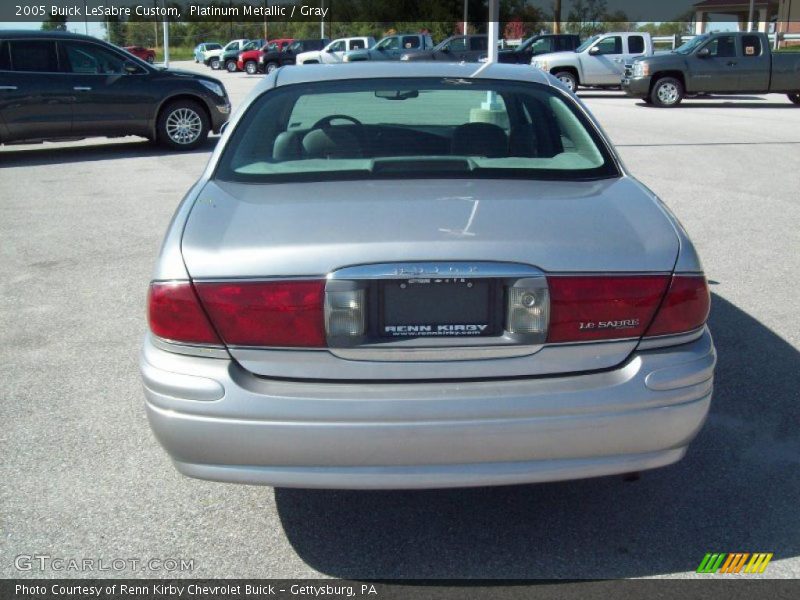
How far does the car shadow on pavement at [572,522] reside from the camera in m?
3.17

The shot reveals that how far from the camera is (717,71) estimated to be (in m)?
22.7

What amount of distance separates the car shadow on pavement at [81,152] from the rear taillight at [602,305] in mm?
12043

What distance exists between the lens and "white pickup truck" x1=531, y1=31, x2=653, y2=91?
1047 inches

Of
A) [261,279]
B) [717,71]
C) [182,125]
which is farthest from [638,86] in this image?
[261,279]

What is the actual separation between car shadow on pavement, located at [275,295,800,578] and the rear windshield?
4.03ft

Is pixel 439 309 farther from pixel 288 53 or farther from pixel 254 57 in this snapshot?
pixel 254 57

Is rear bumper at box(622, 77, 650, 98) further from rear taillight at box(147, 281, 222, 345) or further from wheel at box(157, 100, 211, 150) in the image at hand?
rear taillight at box(147, 281, 222, 345)

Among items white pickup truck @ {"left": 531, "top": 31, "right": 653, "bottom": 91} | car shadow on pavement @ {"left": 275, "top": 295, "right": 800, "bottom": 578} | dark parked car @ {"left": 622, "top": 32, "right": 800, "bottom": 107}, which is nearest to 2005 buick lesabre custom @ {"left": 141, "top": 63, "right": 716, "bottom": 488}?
car shadow on pavement @ {"left": 275, "top": 295, "right": 800, "bottom": 578}

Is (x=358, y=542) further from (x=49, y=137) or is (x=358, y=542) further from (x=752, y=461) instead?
(x=49, y=137)

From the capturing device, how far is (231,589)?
A: 3.04 metres

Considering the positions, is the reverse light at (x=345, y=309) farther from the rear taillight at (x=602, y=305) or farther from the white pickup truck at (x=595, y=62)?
the white pickup truck at (x=595, y=62)

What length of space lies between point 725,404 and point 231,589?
2.54 meters

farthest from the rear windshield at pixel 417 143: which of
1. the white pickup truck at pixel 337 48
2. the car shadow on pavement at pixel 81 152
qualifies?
the white pickup truck at pixel 337 48

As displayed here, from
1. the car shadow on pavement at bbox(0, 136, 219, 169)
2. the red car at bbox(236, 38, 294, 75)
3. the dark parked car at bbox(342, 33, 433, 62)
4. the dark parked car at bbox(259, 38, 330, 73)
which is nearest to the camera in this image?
the car shadow on pavement at bbox(0, 136, 219, 169)
